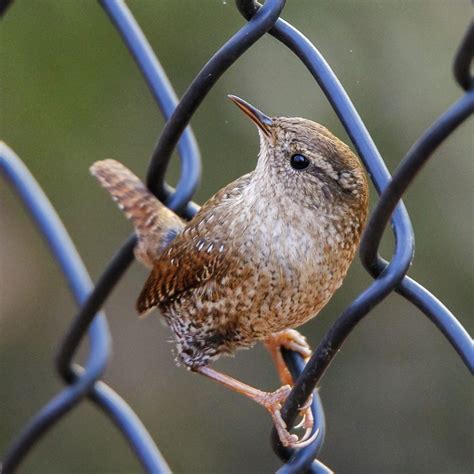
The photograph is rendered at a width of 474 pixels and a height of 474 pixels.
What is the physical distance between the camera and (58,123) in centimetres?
445

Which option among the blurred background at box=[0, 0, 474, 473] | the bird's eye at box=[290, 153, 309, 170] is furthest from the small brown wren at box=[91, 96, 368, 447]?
the blurred background at box=[0, 0, 474, 473]

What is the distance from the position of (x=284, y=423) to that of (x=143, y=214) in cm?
88

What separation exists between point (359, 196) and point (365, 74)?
229 cm

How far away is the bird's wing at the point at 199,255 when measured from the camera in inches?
78.7

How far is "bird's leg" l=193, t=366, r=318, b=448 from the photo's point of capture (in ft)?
5.00

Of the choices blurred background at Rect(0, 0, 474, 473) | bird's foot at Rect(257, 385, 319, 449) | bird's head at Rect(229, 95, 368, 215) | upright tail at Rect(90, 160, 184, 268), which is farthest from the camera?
blurred background at Rect(0, 0, 474, 473)

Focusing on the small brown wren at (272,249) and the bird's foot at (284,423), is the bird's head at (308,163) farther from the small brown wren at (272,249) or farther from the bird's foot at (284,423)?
the bird's foot at (284,423)

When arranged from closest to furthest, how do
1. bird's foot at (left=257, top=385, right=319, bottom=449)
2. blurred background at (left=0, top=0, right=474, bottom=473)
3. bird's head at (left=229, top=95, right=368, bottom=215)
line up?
bird's foot at (left=257, top=385, right=319, bottom=449)
bird's head at (left=229, top=95, right=368, bottom=215)
blurred background at (left=0, top=0, right=474, bottom=473)

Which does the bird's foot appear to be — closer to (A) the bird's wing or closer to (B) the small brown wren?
(B) the small brown wren

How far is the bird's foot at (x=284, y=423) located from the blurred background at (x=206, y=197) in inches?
77.3

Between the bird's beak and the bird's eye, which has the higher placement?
the bird's beak

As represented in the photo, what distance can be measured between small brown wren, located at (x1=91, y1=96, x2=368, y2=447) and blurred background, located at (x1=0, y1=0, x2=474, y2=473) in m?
1.71

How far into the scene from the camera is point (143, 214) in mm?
2279

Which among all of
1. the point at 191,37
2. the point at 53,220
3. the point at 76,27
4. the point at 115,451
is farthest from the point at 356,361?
the point at 53,220
